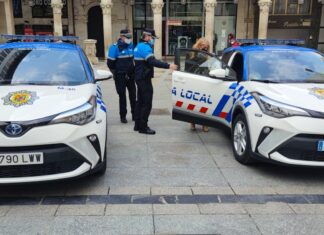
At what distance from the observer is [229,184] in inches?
186

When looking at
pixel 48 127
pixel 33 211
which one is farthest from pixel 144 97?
pixel 33 211

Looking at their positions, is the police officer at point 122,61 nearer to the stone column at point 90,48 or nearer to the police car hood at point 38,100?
the police car hood at point 38,100

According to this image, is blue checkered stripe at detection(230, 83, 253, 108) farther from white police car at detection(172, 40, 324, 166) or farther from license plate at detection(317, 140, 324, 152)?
license plate at detection(317, 140, 324, 152)

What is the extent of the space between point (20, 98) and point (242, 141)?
2882 millimetres

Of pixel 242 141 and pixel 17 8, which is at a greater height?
pixel 17 8

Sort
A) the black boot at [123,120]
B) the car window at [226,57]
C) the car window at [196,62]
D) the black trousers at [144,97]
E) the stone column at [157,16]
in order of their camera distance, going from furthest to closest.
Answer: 1. the stone column at [157,16]
2. the black boot at [123,120]
3. the black trousers at [144,97]
4. the car window at [226,57]
5. the car window at [196,62]

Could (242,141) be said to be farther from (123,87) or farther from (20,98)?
(123,87)

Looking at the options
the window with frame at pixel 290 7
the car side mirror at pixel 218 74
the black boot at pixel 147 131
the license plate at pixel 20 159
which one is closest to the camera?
the license plate at pixel 20 159

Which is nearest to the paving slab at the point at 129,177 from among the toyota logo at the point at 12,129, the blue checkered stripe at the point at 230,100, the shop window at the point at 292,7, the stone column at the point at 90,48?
the toyota logo at the point at 12,129

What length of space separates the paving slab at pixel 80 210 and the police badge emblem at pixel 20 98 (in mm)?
1174

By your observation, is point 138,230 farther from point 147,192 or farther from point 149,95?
point 149,95

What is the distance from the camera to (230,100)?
582cm

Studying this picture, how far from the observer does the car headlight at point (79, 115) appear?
4070 mm

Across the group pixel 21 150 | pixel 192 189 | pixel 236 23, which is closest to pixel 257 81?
pixel 192 189
